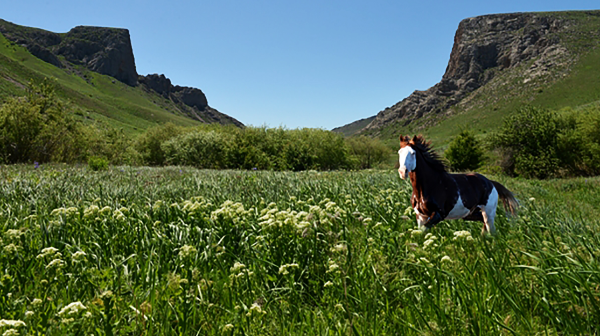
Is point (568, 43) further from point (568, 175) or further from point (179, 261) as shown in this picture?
point (179, 261)

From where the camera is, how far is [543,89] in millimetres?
141250

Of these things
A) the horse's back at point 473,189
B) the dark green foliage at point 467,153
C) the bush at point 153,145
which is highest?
the dark green foliage at point 467,153

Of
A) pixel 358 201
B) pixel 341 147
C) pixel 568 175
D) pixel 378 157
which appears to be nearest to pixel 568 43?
pixel 378 157

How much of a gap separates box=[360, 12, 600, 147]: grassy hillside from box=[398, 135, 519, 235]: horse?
115 meters

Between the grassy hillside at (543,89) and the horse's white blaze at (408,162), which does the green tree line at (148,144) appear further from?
the grassy hillside at (543,89)

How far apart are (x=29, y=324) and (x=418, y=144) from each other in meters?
3.35

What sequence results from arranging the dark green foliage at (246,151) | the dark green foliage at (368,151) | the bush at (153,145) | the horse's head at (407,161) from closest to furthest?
1. the horse's head at (407,161)
2. the dark green foliage at (246,151)
3. the bush at (153,145)
4. the dark green foliage at (368,151)

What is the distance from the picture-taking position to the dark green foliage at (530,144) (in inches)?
1470

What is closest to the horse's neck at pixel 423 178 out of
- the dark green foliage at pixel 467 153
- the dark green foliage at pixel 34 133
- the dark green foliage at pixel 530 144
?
the dark green foliage at pixel 34 133

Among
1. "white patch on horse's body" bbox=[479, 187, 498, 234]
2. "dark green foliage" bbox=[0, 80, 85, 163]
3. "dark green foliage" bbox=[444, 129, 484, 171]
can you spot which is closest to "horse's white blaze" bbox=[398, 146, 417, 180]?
"white patch on horse's body" bbox=[479, 187, 498, 234]

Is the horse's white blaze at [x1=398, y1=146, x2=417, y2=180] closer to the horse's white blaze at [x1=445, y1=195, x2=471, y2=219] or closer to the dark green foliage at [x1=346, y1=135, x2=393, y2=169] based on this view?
the horse's white blaze at [x1=445, y1=195, x2=471, y2=219]

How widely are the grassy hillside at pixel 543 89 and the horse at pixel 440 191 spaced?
115 m

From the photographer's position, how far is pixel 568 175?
38.7 m

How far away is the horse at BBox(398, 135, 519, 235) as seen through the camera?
2803 mm
